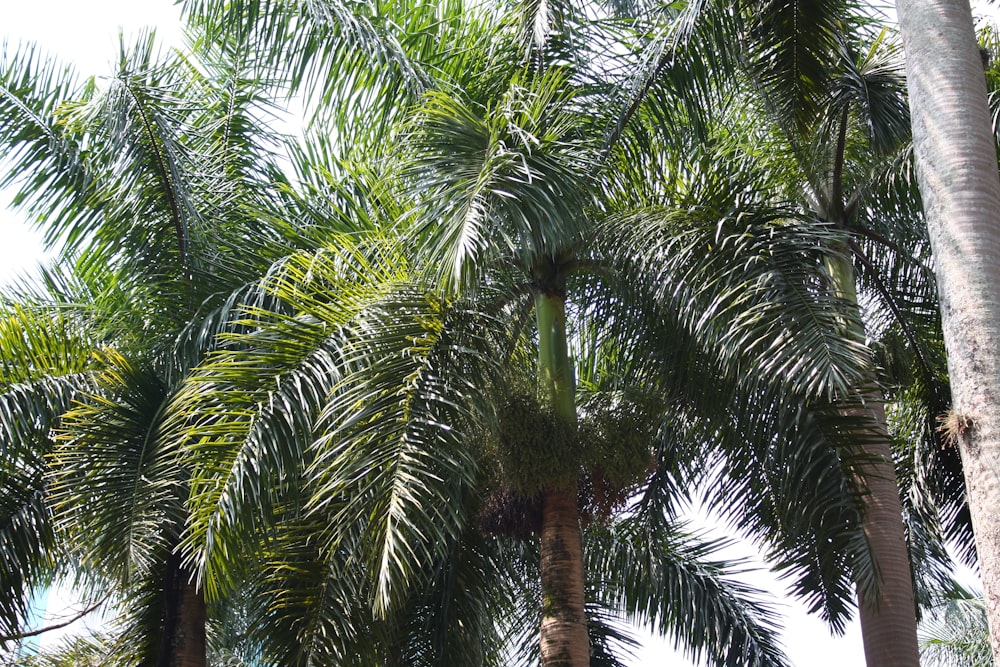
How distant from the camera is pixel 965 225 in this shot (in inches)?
238

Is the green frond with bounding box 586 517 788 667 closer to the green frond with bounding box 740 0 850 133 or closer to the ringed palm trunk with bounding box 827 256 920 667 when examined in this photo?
the ringed palm trunk with bounding box 827 256 920 667

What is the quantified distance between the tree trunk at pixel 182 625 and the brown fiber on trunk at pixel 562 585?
2767 millimetres

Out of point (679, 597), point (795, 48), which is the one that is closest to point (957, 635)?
point (679, 597)

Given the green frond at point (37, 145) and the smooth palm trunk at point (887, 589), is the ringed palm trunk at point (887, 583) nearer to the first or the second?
the smooth palm trunk at point (887, 589)

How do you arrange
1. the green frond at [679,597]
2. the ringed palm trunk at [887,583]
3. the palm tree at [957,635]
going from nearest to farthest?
1. the ringed palm trunk at [887,583]
2. the green frond at [679,597]
3. the palm tree at [957,635]

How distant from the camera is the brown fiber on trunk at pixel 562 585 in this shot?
809cm

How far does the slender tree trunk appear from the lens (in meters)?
5.45

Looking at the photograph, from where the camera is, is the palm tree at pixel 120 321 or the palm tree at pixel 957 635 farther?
the palm tree at pixel 957 635

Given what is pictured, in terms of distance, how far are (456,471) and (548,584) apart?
4.45 feet

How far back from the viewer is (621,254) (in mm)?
8383

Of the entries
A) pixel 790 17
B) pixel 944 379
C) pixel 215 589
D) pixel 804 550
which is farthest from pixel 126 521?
pixel 944 379

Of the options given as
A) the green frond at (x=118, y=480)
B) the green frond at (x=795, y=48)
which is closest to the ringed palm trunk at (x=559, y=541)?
the green frond at (x=795, y=48)

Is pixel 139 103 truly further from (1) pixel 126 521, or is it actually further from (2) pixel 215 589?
(2) pixel 215 589

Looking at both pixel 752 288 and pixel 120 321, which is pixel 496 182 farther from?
pixel 120 321
